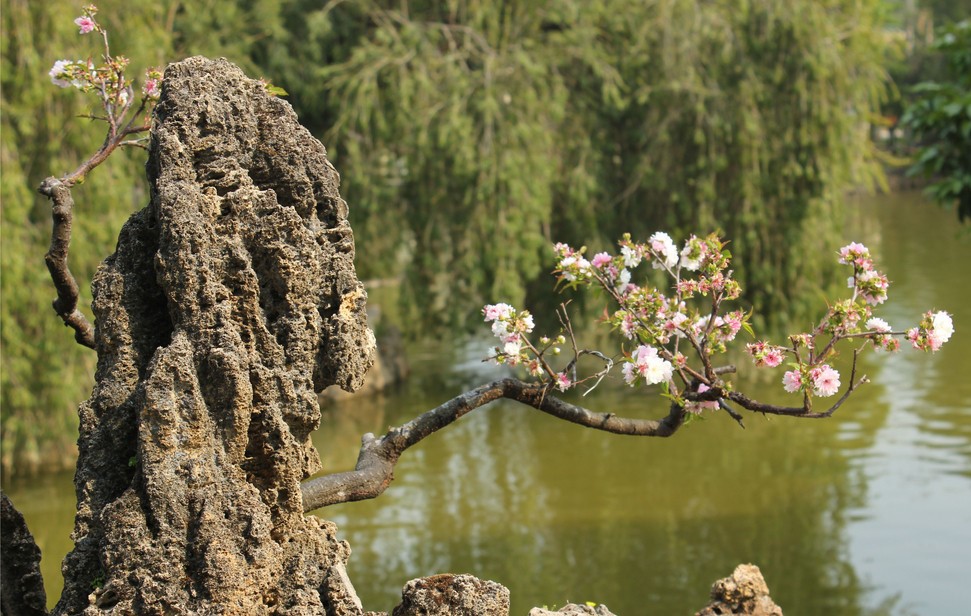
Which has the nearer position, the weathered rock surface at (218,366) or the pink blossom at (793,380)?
the weathered rock surface at (218,366)

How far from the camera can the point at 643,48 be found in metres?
13.6

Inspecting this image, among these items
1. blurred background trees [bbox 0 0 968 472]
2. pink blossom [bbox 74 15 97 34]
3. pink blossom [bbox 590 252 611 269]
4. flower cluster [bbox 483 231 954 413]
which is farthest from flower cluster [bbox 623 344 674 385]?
blurred background trees [bbox 0 0 968 472]

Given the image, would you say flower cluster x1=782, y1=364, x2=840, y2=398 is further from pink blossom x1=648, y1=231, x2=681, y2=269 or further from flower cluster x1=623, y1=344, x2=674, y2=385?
pink blossom x1=648, y1=231, x2=681, y2=269

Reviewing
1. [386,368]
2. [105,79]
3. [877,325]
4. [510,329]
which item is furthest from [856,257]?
[386,368]

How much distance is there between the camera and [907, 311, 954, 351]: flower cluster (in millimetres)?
3635

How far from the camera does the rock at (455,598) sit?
3.05m

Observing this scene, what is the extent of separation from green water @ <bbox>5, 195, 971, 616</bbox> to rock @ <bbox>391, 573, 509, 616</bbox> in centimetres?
432

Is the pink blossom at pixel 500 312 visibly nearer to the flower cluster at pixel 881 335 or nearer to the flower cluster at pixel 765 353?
the flower cluster at pixel 765 353

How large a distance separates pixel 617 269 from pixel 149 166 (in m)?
1.43

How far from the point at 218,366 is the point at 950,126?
4.77m

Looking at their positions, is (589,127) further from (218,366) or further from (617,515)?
(218,366)

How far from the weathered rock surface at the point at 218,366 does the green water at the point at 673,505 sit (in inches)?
175

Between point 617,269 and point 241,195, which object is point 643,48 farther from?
point 241,195

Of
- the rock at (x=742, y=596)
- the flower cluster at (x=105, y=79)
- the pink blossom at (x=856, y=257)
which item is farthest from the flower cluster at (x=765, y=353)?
the flower cluster at (x=105, y=79)
